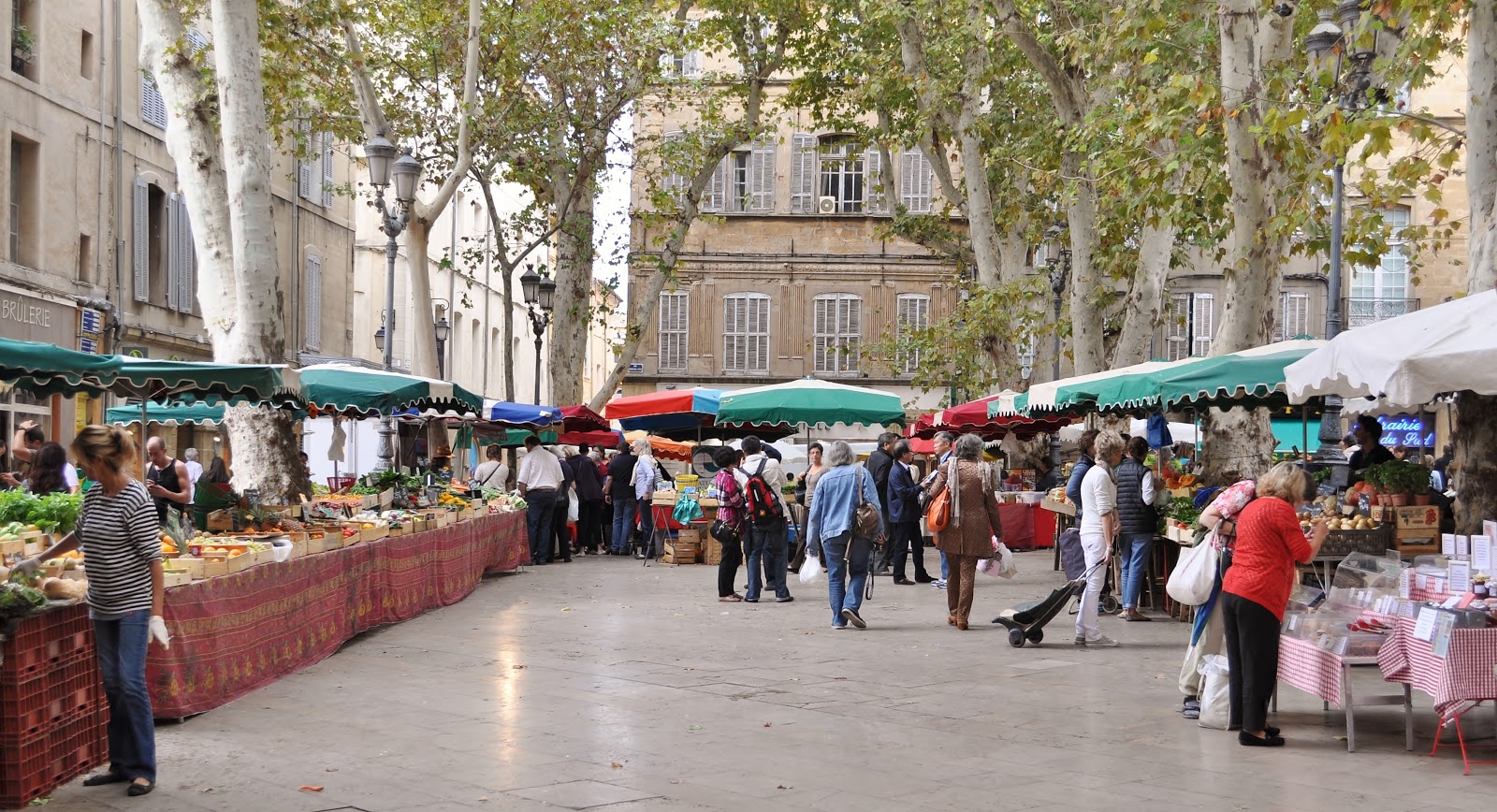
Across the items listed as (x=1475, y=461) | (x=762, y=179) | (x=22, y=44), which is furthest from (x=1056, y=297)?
(x=1475, y=461)

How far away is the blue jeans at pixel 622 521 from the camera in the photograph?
75.6ft

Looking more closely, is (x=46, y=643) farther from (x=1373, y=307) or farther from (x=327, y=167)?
(x=1373, y=307)

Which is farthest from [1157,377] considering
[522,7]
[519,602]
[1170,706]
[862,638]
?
[522,7]

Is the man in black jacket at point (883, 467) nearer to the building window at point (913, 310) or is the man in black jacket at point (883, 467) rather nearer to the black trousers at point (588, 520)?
the black trousers at point (588, 520)

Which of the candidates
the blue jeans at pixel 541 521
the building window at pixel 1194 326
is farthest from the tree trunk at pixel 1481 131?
the building window at pixel 1194 326

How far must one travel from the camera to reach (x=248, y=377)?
433 inches

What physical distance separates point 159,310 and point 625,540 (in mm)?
9214

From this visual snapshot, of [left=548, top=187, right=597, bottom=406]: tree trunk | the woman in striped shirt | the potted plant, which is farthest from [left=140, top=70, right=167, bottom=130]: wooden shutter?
the woman in striped shirt

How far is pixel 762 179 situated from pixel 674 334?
4.95m

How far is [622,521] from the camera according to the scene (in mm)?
23094

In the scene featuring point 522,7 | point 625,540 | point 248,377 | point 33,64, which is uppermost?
point 522,7

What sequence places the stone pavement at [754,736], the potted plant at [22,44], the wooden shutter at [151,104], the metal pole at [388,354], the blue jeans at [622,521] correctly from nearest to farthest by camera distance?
the stone pavement at [754,736] < the potted plant at [22,44] < the metal pole at [388,354] < the blue jeans at [622,521] < the wooden shutter at [151,104]

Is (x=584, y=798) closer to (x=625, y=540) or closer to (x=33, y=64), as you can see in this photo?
(x=625, y=540)

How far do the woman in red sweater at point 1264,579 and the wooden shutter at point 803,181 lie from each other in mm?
34966
